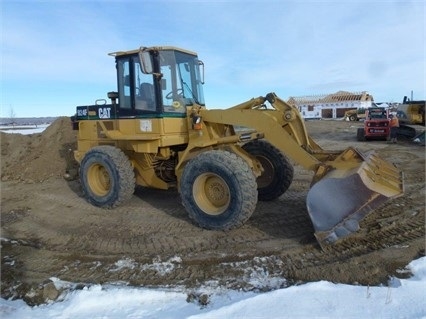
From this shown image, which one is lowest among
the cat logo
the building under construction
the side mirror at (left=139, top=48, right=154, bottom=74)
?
the cat logo

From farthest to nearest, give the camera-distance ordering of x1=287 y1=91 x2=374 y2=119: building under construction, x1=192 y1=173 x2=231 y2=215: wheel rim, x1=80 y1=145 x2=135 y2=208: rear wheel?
x1=287 y1=91 x2=374 y2=119: building under construction < x1=80 y1=145 x2=135 y2=208: rear wheel < x1=192 y1=173 x2=231 y2=215: wheel rim

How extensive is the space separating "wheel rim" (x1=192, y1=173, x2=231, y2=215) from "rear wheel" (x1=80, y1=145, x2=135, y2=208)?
1.74 m

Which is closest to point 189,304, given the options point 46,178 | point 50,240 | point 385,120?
point 50,240

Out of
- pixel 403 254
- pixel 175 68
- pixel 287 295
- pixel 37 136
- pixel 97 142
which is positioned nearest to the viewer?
pixel 287 295

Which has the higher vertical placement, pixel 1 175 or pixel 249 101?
pixel 249 101

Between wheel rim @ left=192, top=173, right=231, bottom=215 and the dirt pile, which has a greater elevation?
the dirt pile

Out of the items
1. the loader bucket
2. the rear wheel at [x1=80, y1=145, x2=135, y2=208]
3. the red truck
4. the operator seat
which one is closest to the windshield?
the operator seat

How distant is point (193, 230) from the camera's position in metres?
6.02

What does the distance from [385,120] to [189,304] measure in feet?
64.8

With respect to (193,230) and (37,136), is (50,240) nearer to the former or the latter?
(193,230)

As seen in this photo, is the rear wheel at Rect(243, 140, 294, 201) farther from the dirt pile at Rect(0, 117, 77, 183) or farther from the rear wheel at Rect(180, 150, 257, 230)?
the dirt pile at Rect(0, 117, 77, 183)

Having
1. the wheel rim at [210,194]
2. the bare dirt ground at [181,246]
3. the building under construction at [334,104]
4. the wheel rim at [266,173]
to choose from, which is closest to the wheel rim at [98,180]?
the bare dirt ground at [181,246]

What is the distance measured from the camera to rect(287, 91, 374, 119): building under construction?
5469 cm

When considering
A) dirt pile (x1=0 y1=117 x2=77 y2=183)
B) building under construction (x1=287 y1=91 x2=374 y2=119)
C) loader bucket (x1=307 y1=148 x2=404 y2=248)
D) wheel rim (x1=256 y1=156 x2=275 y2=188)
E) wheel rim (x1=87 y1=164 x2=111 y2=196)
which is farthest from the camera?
building under construction (x1=287 y1=91 x2=374 y2=119)
